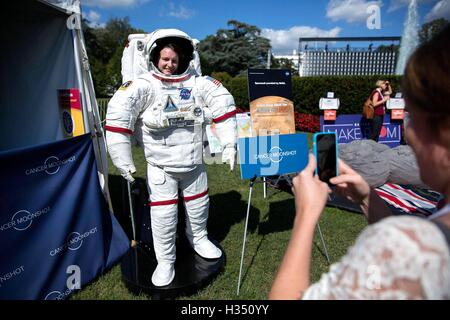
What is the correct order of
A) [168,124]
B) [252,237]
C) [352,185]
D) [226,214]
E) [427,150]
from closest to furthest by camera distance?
[427,150], [352,185], [168,124], [252,237], [226,214]

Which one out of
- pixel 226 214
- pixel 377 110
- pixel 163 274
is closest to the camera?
pixel 163 274

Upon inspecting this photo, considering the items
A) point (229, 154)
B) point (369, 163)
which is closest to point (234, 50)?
point (369, 163)

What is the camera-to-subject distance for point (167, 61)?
2414mm

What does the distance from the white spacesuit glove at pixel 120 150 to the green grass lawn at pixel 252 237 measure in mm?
1113

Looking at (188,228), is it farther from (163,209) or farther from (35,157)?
(35,157)

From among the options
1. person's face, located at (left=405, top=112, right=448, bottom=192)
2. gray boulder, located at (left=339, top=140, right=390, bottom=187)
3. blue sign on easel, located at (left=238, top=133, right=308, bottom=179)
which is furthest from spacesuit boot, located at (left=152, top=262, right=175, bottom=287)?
gray boulder, located at (left=339, top=140, right=390, bottom=187)

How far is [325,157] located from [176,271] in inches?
78.1

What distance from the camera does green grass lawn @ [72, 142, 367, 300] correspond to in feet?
8.70

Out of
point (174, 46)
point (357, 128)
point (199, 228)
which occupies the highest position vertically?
point (174, 46)

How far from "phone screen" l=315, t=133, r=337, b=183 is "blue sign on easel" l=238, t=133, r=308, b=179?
1.27 meters

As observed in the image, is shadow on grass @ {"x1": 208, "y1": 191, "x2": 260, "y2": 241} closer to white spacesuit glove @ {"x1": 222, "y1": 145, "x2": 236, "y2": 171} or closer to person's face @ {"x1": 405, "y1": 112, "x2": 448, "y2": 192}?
white spacesuit glove @ {"x1": 222, "y1": 145, "x2": 236, "y2": 171}

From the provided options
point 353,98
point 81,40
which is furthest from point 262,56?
point 81,40

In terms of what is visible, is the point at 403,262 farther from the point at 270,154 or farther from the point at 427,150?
the point at 270,154
